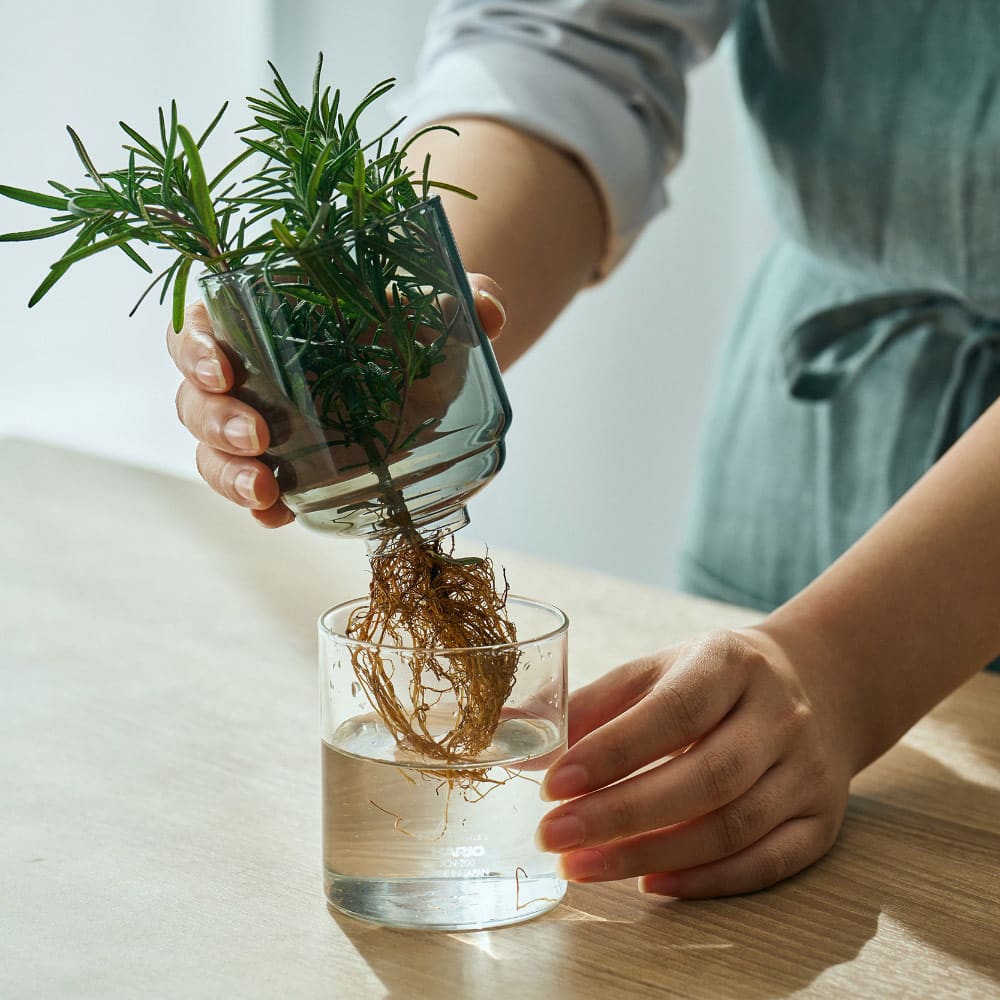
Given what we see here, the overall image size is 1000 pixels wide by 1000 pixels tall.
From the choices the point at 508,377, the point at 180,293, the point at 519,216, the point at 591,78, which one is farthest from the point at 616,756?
the point at 508,377

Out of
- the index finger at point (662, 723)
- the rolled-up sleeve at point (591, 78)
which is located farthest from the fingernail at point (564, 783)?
the rolled-up sleeve at point (591, 78)

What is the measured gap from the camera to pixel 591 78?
0.98m

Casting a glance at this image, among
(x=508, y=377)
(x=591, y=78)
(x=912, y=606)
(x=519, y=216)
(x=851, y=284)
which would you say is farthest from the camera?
(x=508, y=377)

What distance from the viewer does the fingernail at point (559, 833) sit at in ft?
1.70

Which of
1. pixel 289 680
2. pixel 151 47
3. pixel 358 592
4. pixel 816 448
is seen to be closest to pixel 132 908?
pixel 289 680

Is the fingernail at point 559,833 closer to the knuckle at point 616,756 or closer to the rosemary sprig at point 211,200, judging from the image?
the knuckle at point 616,756

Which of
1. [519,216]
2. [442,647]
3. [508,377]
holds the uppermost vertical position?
[519,216]

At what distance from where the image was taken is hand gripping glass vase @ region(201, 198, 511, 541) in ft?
1.44

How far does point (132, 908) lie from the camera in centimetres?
53

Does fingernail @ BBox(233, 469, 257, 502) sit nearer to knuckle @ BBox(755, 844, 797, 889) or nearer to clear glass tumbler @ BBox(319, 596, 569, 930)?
clear glass tumbler @ BBox(319, 596, 569, 930)

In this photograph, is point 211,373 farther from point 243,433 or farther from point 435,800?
point 435,800

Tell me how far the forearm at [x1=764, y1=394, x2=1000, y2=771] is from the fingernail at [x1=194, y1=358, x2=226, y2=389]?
301 millimetres

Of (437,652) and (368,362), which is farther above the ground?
(368,362)

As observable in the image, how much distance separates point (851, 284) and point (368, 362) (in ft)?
2.47
